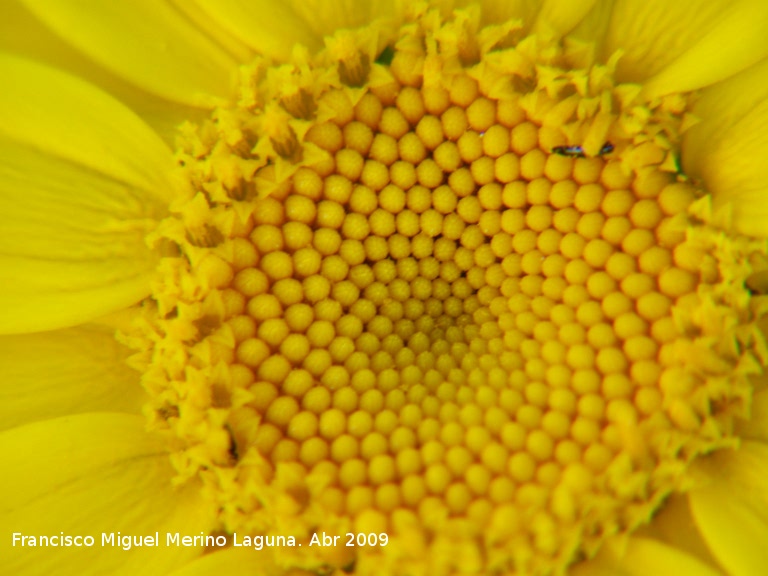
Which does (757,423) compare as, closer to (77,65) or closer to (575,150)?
(575,150)

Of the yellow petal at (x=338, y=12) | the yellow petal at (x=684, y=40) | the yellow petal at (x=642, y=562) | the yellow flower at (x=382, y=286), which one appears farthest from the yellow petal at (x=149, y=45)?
the yellow petal at (x=642, y=562)

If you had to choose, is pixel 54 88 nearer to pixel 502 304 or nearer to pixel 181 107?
pixel 181 107

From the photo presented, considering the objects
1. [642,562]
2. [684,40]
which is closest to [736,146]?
[684,40]

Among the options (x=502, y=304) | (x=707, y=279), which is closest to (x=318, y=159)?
(x=502, y=304)

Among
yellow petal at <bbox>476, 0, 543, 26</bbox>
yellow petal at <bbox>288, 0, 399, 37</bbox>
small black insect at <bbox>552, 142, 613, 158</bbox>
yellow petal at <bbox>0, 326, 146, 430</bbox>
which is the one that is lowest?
yellow petal at <bbox>0, 326, 146, 430</bbox>

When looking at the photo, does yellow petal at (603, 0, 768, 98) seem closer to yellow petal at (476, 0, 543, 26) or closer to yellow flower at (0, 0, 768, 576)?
yellow flower at (0, 0, 768, 576)

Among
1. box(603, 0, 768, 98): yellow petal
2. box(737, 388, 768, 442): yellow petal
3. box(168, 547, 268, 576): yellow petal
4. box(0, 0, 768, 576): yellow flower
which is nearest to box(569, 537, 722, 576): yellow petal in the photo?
box(0, 0, 768, 576): yellow flower

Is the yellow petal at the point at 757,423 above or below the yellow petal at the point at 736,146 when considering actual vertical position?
below

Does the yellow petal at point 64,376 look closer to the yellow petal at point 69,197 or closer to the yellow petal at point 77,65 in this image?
the yellow petal at point 69,197
